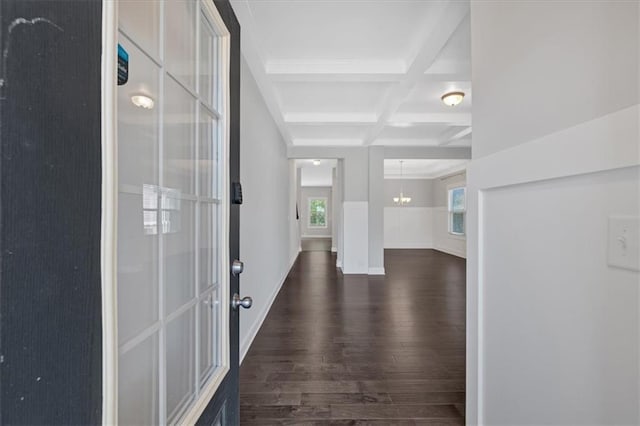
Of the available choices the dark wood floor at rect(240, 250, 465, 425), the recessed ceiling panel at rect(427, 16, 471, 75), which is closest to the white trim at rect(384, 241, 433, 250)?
the dark wood floor at rect(240, 250, 465, 425)

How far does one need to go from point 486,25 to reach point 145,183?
1.47 meters

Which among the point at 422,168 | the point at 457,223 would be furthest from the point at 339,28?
the point at 422,168

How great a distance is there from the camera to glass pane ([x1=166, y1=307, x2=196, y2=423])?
2.58 feet

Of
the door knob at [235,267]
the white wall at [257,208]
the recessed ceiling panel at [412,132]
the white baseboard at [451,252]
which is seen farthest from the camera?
the white baseboard at [451,252]

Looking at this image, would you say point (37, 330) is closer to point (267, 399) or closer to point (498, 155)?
point (498, 155)

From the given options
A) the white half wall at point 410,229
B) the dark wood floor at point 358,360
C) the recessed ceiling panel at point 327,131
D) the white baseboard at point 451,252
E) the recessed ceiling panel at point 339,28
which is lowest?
the dark wood floor at point 358,360

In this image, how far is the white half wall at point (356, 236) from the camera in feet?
18.0

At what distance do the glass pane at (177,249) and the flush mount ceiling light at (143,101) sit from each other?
8.4 inches

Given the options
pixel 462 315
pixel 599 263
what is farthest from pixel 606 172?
pixel 462 315

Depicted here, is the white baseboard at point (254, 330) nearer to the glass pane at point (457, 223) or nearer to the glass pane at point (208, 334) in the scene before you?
the glass pane at point (208, 334)

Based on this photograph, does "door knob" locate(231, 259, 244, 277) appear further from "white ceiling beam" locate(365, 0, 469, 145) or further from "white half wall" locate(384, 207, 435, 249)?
"white half wall" locate(384, 207, 435, 249)

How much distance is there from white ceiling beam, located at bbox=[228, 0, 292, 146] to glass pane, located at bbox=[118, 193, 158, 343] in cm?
176

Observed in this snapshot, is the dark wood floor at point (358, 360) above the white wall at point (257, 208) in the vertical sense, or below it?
below

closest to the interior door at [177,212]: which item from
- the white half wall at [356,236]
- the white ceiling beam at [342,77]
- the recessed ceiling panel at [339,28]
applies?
the recessed ceiling panel at [339,28]
